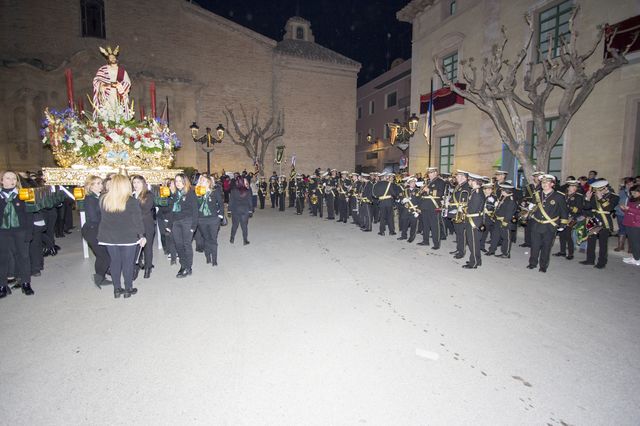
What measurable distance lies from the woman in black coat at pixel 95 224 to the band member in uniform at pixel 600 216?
A: 9789 mm

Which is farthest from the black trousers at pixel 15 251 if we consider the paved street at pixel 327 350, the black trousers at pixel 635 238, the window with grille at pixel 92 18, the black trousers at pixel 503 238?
the window with grille at pixel 92 18

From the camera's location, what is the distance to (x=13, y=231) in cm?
529

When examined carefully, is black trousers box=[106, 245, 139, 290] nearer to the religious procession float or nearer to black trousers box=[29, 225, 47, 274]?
black trousers box=[29, 225, 47, 274]

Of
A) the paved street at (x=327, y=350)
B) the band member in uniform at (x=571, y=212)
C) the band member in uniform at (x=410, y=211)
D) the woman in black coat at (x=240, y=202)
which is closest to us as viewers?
the paved street at (x=327, y=350)

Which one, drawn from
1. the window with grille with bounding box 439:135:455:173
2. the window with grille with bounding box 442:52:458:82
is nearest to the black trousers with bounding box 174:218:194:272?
the window with grille with bounding box 439:135:455:173

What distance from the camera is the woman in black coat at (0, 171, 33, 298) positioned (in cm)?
516

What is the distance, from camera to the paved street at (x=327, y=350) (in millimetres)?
2799

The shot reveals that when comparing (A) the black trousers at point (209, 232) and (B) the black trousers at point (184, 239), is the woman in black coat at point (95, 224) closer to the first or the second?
(B) the black trousers at point (184, 239)

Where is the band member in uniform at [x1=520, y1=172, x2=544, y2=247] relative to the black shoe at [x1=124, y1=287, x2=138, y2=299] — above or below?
above

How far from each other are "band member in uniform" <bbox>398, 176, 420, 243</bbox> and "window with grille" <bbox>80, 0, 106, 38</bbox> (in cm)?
2517

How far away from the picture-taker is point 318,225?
13.5 m

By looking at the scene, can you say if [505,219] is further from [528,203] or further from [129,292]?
[129,292]

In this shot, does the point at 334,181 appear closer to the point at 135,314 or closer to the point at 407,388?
the point at 135,314

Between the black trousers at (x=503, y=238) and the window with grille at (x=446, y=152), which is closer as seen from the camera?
the black trousers at (x=503, y=238)
